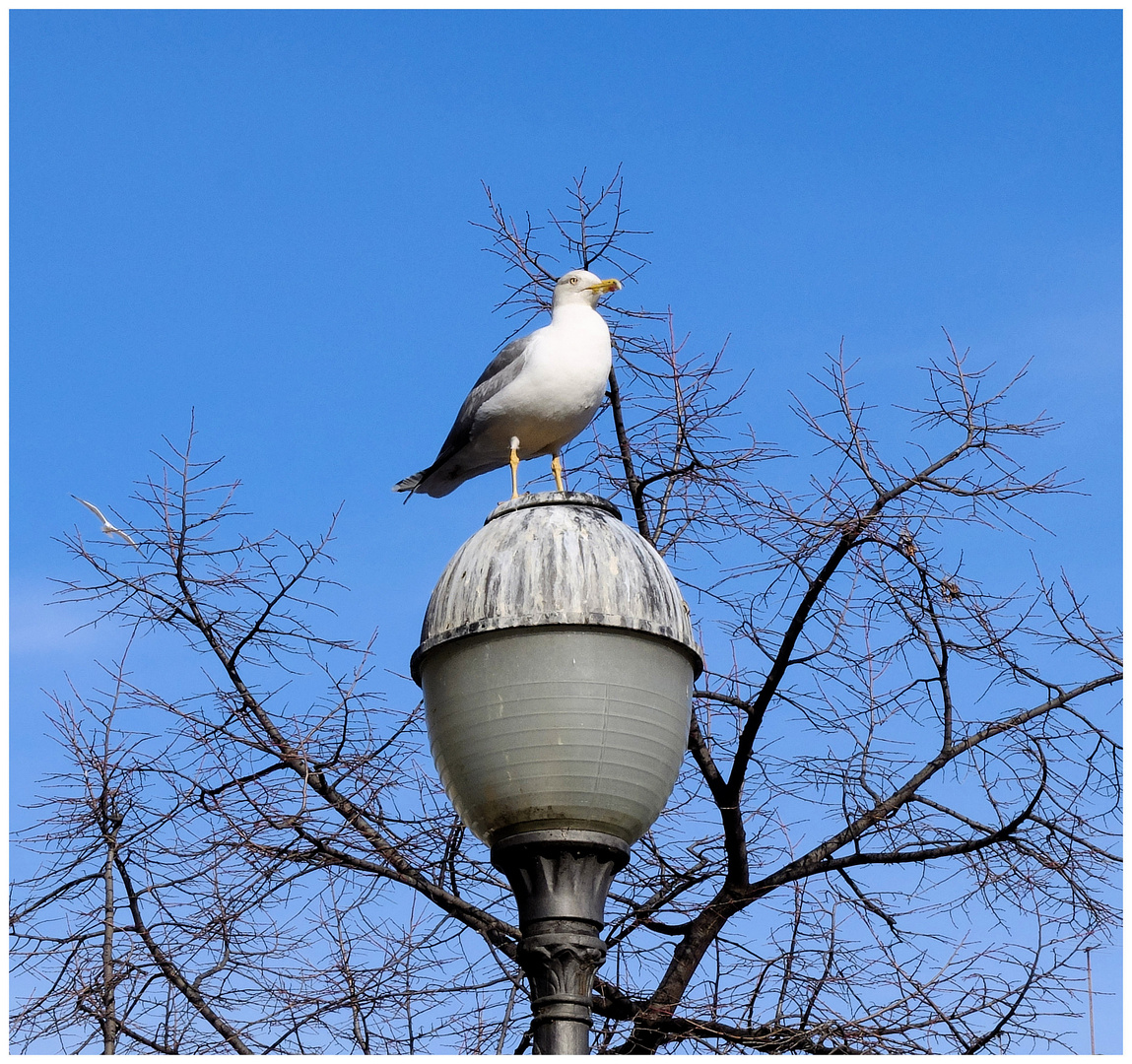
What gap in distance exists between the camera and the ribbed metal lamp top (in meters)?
3.79

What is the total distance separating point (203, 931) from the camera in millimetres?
6562

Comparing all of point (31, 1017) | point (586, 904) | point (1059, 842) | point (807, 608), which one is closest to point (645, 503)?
point (807, 608)

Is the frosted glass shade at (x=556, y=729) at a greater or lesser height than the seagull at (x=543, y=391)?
lesser

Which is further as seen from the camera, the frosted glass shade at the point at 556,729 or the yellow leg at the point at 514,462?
the yellow leg at the point at 514,462

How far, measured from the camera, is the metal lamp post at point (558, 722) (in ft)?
12.1

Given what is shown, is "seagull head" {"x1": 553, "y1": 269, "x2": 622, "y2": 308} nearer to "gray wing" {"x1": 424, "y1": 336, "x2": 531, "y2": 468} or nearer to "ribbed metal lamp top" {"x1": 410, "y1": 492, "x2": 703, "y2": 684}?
"gray wing" {"x1": 424, "y1": 336, "x2": 531, "y2": 468}

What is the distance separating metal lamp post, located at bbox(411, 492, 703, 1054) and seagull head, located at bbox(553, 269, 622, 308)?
7.09 feet

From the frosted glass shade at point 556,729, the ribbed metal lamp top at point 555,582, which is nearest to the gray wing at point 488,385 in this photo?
the ribbed metal lamp top at point 555,582

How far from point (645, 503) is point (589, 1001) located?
15.3ft

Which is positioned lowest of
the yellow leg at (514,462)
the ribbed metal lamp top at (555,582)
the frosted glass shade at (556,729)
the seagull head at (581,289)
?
the frosted glass shade at (556,729)

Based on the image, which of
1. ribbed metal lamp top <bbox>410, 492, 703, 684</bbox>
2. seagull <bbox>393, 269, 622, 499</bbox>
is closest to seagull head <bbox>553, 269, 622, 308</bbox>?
seagull <bbox>393, 269, 622, 499</bbox>

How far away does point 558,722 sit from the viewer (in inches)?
145

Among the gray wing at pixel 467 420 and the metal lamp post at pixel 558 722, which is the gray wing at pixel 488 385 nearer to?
the gray wing at pixel 467 420

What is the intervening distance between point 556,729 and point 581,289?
2706mm
